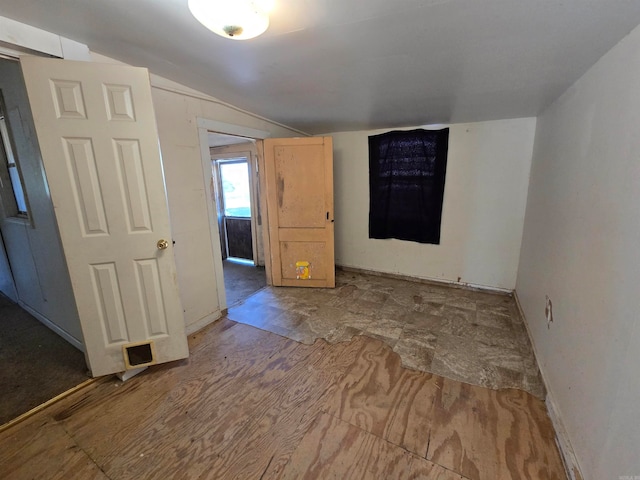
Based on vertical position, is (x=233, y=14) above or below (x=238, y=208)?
above

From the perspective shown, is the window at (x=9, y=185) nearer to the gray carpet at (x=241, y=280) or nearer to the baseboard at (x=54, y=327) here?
the baseboard at (x=54, y=327)

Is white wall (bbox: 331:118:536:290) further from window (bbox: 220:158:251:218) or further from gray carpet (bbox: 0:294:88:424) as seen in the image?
gray carpet (bbox: 0:294:88:424)

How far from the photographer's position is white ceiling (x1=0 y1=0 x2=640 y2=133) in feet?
3.64

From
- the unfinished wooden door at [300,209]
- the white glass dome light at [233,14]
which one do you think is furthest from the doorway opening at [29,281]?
the unfinished wooden door at [300,209]

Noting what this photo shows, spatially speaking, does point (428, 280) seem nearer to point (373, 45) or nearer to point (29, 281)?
point (373, 45)

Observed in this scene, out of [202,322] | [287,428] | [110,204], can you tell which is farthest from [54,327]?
[287,428]

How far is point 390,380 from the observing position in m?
1.81

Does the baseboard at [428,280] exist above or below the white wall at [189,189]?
below

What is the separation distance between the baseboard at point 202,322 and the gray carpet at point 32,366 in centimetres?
73

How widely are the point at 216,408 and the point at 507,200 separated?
340 cm

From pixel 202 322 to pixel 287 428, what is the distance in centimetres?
143

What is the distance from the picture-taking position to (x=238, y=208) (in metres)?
4.68

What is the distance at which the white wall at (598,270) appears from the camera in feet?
3.10

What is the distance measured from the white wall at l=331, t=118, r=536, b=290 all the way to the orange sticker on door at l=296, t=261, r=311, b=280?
101 cm
